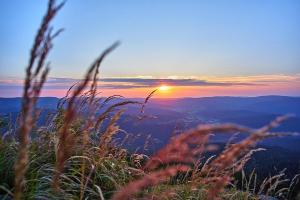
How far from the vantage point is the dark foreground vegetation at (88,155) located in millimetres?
1479

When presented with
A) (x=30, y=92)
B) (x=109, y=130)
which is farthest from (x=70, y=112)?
(x=109, y=130)

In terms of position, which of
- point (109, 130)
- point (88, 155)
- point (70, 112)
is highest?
point (70, 112)

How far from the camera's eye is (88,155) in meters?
5.18

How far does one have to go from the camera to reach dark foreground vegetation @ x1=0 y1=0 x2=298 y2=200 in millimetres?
1479

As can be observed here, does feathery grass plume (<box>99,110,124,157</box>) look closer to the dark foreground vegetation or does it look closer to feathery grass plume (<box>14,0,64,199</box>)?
the dark foreground vegetation

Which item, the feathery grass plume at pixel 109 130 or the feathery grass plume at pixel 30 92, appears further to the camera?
the feathery grass plume at pixel 109 130

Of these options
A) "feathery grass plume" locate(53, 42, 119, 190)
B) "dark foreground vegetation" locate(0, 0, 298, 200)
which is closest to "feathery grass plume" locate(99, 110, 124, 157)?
"dark foreground vegetation" locate(0, 0, 298, 200)

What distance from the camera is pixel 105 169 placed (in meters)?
5.25

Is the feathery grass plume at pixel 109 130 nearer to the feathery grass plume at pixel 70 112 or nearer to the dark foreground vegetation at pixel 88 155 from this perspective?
the dark foreground vegetation at pixel 88 155

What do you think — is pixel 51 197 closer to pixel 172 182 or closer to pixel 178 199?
pixel 178 199

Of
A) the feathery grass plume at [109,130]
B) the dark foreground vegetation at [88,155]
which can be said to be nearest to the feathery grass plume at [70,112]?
the dark foreground vegetation at [88,155]

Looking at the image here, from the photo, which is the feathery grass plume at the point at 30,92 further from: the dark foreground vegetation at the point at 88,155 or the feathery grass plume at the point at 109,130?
the feathery grass plume at the point at 109,130

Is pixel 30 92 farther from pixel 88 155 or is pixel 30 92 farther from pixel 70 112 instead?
pixel 88 155

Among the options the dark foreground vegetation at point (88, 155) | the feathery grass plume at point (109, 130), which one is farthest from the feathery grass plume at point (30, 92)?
the feathery grass plume at point (109, 130)
